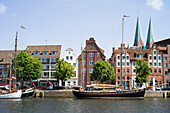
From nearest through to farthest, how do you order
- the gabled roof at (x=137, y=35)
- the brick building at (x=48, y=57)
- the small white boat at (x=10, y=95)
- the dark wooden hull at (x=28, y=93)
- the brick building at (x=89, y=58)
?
the small white boat at (x=10, y=95) → the dark wooden hull at (x=28, y=93) → the brick building at (x=48, y=57) → the brick building at (x=89, y=58) → the gabled roof at (x=137, y=35)

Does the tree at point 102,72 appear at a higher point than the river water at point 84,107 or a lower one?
higher

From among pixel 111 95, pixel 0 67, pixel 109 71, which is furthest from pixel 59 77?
pixel 0 67

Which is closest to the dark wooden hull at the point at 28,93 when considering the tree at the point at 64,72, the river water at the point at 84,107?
the river water at the point at 84,107

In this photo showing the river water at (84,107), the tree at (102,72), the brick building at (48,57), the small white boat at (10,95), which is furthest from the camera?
the brick building at (48,57)

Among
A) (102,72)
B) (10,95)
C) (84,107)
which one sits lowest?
(84,107)

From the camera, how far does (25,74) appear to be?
7906cm

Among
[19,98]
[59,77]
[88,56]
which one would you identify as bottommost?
[19,98]

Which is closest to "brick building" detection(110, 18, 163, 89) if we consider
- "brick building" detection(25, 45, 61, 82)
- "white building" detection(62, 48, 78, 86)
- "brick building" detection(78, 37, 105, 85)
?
"brick building" detection(78, 37, 105, 85)

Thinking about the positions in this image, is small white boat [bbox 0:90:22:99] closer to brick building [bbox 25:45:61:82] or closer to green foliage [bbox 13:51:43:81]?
green foliage [bbox 13:51:43:81]

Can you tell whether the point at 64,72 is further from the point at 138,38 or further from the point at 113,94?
the point at 138,38

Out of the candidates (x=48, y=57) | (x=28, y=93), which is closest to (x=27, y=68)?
(x=28, y=93)

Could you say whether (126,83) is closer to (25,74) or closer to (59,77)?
(59,77)

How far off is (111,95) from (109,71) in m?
19.6

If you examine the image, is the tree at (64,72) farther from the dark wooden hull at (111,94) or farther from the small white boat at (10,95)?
the small white boat at (10,95)
